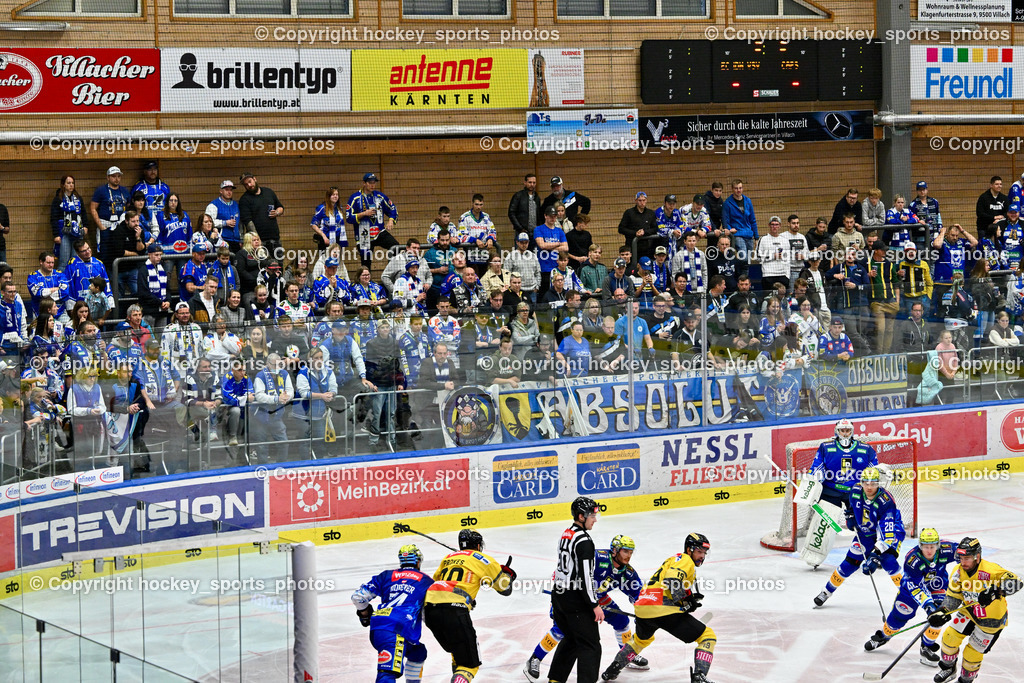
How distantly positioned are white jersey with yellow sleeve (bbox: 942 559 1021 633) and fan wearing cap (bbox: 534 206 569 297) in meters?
8.93

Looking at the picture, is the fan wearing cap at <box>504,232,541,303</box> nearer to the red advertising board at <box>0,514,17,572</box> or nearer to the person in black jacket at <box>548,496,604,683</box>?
the person in black jacket at <box>548,496,604,683</box>

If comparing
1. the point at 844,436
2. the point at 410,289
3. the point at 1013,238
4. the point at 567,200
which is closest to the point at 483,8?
the point at 567,200

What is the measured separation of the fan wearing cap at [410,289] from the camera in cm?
1745

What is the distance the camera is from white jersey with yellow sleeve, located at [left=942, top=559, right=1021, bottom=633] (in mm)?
10539

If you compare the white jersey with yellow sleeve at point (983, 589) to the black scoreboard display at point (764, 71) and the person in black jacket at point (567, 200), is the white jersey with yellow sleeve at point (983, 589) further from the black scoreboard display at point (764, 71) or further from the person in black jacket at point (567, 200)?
the black scoreboard display at point (764, 71)

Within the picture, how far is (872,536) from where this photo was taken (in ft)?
42.3

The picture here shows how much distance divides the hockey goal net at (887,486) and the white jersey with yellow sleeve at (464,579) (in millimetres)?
5104

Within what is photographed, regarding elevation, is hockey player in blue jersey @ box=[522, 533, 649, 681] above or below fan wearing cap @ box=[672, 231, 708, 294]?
below

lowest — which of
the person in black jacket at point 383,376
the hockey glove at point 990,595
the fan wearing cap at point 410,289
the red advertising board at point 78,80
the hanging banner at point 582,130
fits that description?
the hockey glove at point 990,595

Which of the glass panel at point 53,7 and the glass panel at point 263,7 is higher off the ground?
the glass panel at point 263,7

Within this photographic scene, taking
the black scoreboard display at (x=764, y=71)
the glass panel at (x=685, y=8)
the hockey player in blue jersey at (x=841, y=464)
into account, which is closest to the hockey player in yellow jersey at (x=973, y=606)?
the hockey player in blue jersey at (x=841, y=464)

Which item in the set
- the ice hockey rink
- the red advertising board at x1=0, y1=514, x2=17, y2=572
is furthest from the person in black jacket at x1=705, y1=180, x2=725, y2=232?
the red advertising board at x1=0, y1=514, x2=17, y2=572

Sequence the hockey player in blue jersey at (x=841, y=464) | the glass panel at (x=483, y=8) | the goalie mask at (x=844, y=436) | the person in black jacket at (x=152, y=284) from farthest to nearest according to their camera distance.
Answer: the glass panel at (x=483, y=8) → the person in black jacket at (x=152, y=284) → the goalie mask at (x=844, y=436) → the hockey player in blue jersey at (x=841, y=464)

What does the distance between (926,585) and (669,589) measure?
2339 mm
